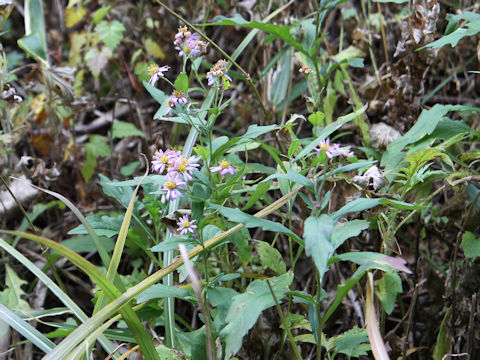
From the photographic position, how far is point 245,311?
33.8 inches

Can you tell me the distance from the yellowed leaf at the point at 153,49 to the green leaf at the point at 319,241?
1.48 meters

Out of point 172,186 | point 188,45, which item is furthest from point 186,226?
point 188,45

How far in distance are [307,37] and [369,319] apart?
1035mm

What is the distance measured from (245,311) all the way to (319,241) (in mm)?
184

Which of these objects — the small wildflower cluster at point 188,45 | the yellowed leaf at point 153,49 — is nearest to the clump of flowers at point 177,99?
the small wildflower cluster at point 188,45

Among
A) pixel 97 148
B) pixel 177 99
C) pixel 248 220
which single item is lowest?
pixel 97 148

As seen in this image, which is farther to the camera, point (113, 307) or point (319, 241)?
point (113, 307)

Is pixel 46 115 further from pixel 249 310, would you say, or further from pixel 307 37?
pixel 249 310

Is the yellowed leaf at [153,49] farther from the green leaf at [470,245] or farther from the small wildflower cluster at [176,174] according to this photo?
the green leaf at [470,245]

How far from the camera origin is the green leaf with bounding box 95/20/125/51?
197 centimetres

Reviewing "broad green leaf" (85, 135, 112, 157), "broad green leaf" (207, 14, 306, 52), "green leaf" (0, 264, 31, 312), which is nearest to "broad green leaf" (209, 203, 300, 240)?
"broad green leaf" (207, 14, 306, 52)

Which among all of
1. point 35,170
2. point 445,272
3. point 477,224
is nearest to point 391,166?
point 477,224

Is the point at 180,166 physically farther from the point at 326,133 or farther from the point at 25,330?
the point at 25,330

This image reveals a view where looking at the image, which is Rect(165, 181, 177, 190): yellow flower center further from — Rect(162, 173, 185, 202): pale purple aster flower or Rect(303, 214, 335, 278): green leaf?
Rect(303, 214, 335, 278): green leaf
